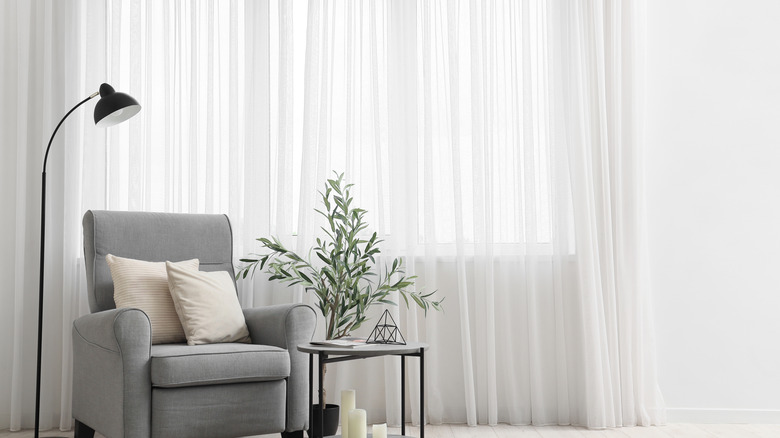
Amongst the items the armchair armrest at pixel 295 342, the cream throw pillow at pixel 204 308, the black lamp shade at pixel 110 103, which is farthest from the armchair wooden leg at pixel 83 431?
the black lamp shade at pixel 110 103

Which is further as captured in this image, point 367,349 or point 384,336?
point 384,336

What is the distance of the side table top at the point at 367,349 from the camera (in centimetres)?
234

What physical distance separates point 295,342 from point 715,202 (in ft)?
7.56

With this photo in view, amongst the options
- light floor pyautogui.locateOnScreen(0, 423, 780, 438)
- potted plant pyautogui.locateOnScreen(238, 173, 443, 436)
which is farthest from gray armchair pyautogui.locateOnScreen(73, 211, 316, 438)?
light floor pyautogui.locateOnScreen(0, 423, 780, 438)

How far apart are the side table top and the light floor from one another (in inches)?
38.3

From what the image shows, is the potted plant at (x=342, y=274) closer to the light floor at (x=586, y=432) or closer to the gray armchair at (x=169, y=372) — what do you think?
the gray armchair at (x=169, y=372)

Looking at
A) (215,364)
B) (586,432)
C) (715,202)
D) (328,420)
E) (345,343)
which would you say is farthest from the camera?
(715,202)

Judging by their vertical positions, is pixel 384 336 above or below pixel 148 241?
below

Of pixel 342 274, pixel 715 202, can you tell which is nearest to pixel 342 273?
pixel 342 274

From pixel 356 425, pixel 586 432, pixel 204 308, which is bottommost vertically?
pixel 586 432

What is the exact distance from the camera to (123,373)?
8.09 feet

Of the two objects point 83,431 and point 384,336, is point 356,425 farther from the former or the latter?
point 83,431

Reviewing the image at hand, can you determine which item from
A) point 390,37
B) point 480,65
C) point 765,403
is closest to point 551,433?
point 765,403

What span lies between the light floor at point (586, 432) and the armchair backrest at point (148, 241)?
826mm
